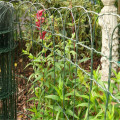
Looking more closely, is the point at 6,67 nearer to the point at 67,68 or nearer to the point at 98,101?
the point at 67,68

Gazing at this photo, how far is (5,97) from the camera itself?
8.23ft

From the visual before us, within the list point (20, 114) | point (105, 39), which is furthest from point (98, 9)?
point (20, 114)

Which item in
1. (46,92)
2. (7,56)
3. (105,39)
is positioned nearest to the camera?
(46,92)

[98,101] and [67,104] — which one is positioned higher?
[98,101]

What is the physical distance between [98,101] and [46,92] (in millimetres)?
735

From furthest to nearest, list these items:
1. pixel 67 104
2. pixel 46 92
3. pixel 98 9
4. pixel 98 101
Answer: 1. pixel 98 9
2. pixel 46 92
3. pixel 67 104
4. pixel 98 101

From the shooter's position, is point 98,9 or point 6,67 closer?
point 6,67

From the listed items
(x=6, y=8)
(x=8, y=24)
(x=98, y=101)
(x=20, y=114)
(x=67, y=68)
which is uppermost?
(x=6, y=8)

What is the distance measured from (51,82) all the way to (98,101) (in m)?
0.71

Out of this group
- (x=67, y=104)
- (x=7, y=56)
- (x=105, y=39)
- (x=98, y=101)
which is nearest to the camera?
(x=98, y=101)

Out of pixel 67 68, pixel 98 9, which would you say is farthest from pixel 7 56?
pixel 98 9

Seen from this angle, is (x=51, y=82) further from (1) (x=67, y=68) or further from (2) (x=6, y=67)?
(2) (x=6, y=67)

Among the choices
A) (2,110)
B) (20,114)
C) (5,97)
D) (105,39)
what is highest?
(105,39)

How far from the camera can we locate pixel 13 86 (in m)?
2.63
